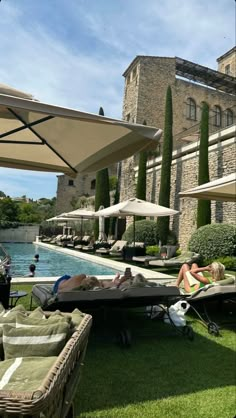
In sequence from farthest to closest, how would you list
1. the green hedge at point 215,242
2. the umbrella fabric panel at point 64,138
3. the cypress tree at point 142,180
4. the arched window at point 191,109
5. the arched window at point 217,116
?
the arched window at point 217,116, the arched window at point 191,109, the cypress tree at point 142,180, the green hedge at point 215,242, the umbrella fabric panel at point 64,138

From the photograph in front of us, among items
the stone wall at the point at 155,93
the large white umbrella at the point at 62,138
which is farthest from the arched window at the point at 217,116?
the large white umbrella at the point at 62,138

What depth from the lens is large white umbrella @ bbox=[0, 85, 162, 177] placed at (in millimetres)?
2445

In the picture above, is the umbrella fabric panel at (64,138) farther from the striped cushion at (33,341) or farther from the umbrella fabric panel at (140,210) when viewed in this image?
the umbrella fabric panel at (140,210)

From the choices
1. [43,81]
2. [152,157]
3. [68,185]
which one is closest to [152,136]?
[43,81]

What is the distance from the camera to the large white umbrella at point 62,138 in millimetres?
2445

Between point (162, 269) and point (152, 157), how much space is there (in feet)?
45.4

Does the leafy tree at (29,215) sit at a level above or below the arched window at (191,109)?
below

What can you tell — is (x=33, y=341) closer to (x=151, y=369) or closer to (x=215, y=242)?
(x=151, y=369)

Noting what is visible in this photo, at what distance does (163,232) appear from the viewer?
57.0 feet

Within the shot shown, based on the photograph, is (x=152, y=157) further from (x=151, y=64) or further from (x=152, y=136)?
(x=152, y=136)

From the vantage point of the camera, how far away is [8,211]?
117ft

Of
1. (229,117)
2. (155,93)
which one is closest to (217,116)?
(229,117)

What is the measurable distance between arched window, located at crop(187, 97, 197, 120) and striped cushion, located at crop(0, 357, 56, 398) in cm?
2721

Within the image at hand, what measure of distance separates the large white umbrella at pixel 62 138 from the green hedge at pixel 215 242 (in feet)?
27.1
